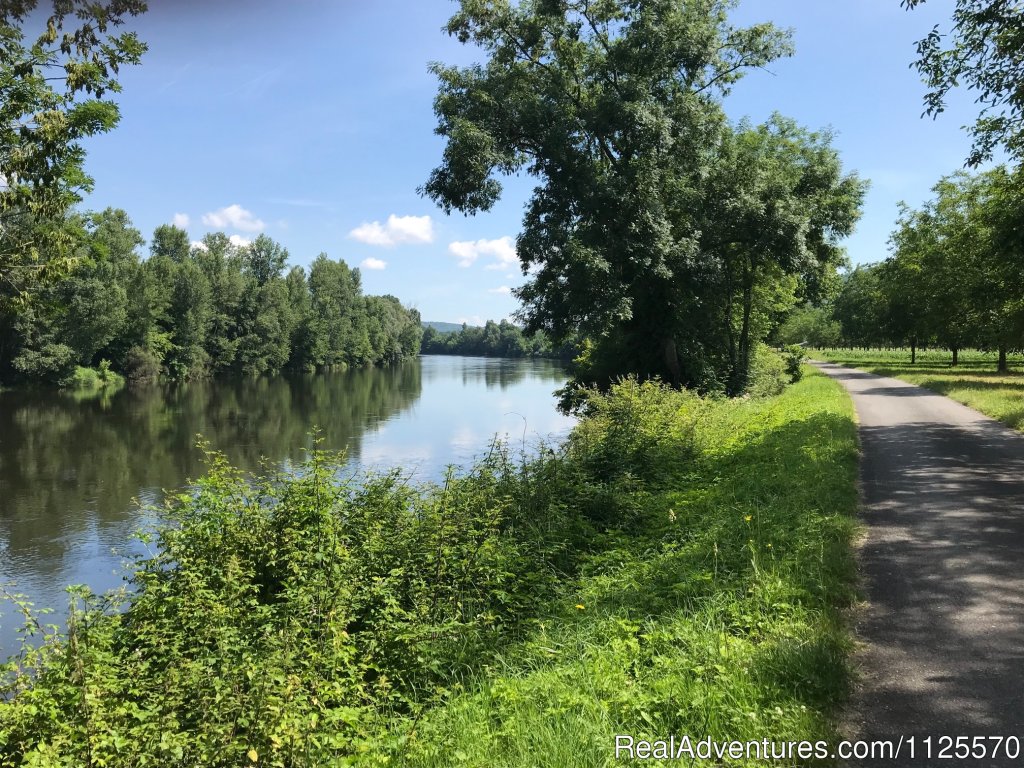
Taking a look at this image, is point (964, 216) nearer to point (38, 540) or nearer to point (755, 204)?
point (755, 204)

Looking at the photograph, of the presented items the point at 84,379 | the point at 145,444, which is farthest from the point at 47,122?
the point at 84,379

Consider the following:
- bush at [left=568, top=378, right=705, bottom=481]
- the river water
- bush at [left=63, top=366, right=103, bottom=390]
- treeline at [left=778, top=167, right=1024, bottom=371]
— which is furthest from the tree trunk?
bush at [left=63, top=366, right=103, bottom=390]

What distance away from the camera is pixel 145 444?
29.0m

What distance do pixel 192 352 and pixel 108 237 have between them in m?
14.9

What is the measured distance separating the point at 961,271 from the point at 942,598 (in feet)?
124

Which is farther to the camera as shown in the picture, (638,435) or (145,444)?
(145,444)

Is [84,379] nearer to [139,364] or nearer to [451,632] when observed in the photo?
[139,364]

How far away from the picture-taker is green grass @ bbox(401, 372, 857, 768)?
4.12 m

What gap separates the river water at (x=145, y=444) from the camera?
45.8ft

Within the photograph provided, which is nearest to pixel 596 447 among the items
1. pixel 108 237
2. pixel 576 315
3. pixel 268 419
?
pixel 576 315

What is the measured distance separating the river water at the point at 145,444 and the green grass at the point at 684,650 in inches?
201

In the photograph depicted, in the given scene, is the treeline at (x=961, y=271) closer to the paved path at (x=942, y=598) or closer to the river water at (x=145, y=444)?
the paved path at (x=942, y=598)

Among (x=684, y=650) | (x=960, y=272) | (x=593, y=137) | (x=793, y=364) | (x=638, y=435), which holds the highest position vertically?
(x=593, y=137)

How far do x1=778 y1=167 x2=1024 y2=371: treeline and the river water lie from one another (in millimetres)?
A: 15875
